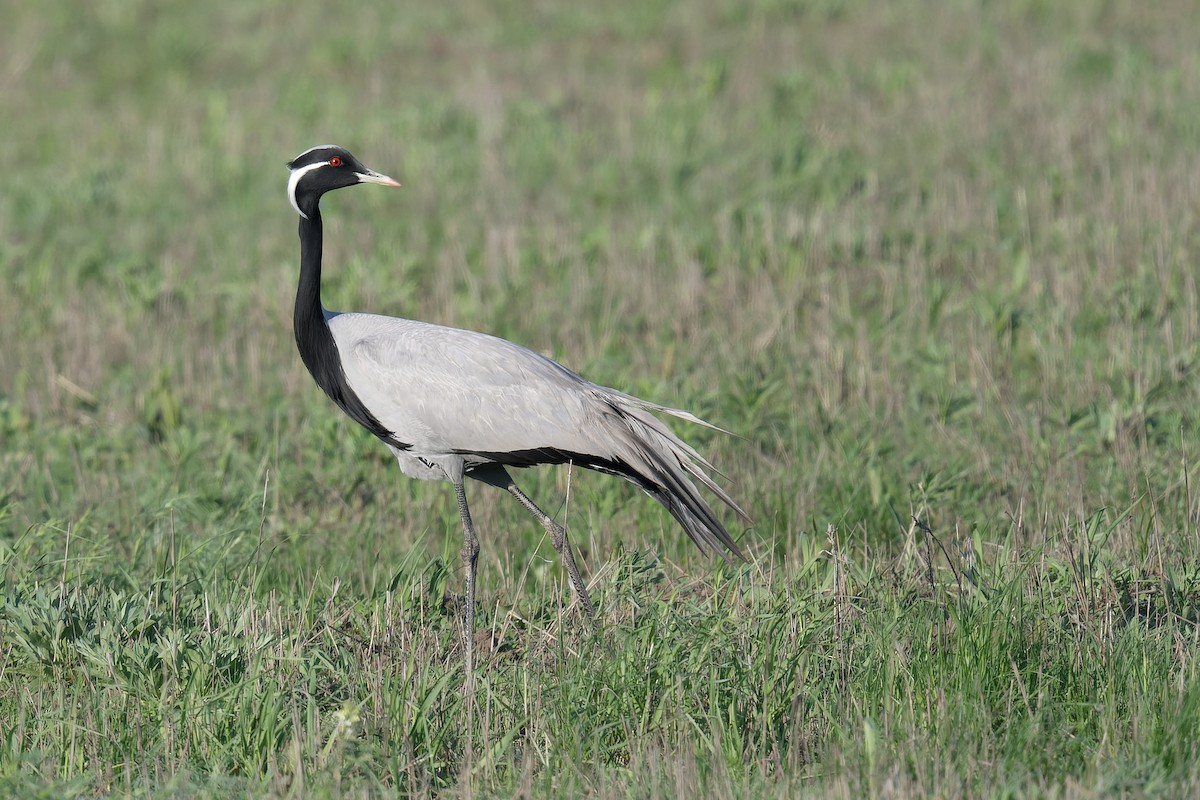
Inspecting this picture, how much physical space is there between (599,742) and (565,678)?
27 centimetres

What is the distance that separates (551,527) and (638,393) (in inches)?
61.9

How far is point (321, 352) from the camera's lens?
569 centimetres

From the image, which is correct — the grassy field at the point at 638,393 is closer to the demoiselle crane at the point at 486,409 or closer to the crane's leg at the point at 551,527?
the crane's leg at the point at 551,527

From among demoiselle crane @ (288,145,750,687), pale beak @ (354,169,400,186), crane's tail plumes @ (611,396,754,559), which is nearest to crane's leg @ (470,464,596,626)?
demoiselle crane @ (288,145,750,687)

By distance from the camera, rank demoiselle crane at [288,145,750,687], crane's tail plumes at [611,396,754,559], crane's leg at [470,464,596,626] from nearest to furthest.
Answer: crane's leg at [470,464,596,626] → crane's tail plumes at [611,396,754,559] → demoiselle crane at [288,145,750,687]

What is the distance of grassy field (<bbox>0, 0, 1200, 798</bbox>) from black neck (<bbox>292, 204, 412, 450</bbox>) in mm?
566

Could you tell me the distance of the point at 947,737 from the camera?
3955 millimetres

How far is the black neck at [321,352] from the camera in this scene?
5652 mm

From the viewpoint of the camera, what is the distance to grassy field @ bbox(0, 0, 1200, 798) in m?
4.11

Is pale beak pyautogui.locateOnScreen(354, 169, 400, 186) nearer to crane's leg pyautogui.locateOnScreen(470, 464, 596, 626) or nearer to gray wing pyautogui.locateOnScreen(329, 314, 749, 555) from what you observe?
gray wing pyautogui.locateOnScreen(329, 314, 749, 555)

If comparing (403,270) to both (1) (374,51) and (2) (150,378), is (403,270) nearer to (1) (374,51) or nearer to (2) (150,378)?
(2) (150,378)

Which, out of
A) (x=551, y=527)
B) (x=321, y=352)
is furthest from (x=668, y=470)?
(x=321, y=352)

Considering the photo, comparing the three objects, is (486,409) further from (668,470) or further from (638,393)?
(638,393)

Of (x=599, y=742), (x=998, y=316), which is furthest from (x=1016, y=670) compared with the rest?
(x=998, y=316)
